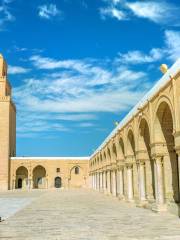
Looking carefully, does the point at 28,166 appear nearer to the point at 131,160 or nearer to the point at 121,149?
the point at 121,149

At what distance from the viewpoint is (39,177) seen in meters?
51.4

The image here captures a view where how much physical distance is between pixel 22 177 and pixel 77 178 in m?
7.99

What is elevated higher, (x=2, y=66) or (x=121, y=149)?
(x=2, y=66)

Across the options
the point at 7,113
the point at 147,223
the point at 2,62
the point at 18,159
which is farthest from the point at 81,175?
the point at 147,223

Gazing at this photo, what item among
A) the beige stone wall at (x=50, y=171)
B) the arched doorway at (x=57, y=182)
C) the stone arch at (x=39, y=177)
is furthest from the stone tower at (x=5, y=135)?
the arched doorway at (x=57, y=182)

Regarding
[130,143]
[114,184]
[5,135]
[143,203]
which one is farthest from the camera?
[5,135]

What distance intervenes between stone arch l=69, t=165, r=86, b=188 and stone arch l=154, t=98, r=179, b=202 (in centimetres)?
3754

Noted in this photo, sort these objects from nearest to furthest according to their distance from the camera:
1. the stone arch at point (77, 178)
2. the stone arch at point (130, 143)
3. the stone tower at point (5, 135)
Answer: the stone arch at point (130, 143) < the stone tower at point (5, 135) < the stone arch at point (77, 178)

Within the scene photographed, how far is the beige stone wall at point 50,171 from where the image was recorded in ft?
162

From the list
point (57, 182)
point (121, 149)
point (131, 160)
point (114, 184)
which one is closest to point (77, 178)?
point (57, 182)

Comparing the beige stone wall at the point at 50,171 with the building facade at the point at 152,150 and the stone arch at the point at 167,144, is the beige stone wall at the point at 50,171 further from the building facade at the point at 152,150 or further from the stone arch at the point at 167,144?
the stone arch at the point at 167,144

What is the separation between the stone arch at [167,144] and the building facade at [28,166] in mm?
34229

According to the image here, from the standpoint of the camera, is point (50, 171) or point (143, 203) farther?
point (50, 171)

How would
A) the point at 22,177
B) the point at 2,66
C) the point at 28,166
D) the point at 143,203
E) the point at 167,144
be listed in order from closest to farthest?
1. the point at 167,144
2. the point at 143,203
3. the point at 2,66
4. the point at 28,166
5. the point at 22,177
